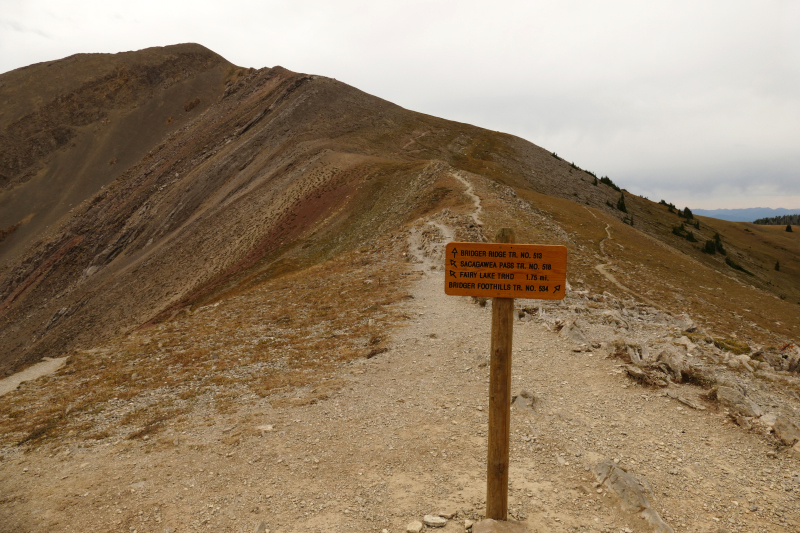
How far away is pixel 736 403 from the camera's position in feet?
33.1

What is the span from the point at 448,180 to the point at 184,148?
63251mm

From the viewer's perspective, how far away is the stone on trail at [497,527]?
6.47 meters

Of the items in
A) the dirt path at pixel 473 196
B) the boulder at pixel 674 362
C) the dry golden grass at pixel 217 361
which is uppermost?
the dirt path at pixel 473 196

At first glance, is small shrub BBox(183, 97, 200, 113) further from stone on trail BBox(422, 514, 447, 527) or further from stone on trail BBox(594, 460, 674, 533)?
stone on trail BBox(594, 460, 674, 533)

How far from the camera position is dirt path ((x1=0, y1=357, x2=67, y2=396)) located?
740 inches

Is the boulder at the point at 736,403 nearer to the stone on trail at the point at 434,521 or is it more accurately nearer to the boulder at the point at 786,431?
the boulder at the point at 786,431

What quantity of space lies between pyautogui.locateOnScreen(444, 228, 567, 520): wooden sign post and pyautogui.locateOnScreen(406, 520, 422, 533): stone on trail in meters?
1.11

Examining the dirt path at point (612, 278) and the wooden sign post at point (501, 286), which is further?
the dirt path at point (612, 278)

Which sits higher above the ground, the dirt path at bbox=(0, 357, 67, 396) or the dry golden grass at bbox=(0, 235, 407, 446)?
the dry golden grass at bbox=(0, 235, 407, 446)

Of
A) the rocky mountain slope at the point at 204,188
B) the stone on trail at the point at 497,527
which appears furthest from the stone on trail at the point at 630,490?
the rocky mountain slope at the point at 204,188

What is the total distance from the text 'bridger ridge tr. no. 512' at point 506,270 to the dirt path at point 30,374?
20.4 metres

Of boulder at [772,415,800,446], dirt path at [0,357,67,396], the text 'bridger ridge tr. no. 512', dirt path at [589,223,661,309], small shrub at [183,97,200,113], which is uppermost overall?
small shrub at [183,97,200,113]

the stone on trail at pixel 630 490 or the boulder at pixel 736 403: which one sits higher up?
the boulder at pixel 736 403

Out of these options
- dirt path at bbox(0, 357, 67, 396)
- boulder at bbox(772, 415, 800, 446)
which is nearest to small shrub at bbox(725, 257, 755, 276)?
boulder at bbox(772, 415, 800, 446)
